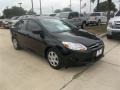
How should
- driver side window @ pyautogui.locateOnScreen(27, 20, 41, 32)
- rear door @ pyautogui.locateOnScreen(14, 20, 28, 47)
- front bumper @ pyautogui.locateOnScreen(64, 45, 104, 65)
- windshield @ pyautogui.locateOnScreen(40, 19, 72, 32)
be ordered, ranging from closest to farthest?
front bumper @ pyautogui.locateOnScreen(64, 45, 104, 65) < windshield @ pyautogui.locateOnScreen(40, 19, 72, 32) < driver side window @ pyautogui.locateOnScreen(27, 20, 41, 32) < rear door @ pyautogui.locateOnScreen(14, 20, 28, 47)

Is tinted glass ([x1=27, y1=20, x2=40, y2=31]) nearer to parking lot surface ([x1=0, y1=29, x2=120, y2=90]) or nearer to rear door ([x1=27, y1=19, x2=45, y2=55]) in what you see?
rear door ([x1=27, y1=19, x2=45, y2=55])

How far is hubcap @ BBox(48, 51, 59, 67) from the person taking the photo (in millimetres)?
5059

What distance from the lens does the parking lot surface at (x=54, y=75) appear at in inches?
166

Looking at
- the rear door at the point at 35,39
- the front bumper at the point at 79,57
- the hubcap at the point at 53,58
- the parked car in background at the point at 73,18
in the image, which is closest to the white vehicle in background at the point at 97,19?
the parked car in background at the point at 73,18

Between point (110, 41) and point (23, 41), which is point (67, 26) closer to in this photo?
point (23, 41)

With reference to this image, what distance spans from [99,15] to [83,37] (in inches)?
645

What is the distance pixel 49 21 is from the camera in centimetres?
605

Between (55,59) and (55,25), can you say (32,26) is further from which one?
(55,59)

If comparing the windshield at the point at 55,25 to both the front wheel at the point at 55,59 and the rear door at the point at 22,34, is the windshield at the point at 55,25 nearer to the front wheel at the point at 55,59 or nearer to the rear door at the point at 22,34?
the front wheel at the point at 55,59

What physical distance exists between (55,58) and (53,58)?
89 mm

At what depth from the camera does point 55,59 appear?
511 cm

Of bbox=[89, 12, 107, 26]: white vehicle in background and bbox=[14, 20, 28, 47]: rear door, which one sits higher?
bbox=[89, 12, 107, 26]: white vehicle in background

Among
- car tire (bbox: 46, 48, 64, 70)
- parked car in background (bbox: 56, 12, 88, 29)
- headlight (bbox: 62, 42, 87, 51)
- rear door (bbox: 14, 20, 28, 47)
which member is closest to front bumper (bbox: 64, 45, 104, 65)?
headlight (bbox: 62, 42, 87, 51)

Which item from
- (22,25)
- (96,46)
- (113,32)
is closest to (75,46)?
(96,46)
